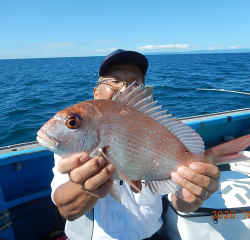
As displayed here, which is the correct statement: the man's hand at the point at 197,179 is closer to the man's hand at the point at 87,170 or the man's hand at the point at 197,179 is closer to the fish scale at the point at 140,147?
the fish scale at the point at 140,147

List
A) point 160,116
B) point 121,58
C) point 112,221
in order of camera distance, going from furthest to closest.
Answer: point 121,58 < point 112,221 < point 160,116

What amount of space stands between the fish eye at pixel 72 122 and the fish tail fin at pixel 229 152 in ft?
3.55

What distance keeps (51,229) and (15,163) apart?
1.43 meters

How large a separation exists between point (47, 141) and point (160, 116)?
0.90m

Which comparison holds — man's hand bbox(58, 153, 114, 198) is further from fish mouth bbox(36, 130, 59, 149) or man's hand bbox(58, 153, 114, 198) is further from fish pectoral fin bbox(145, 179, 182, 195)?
fish pectoral fin bbox(145, 179, 182, 195)

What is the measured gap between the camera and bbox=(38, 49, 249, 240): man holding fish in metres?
1.41

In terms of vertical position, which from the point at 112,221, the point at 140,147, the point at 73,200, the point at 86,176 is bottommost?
the point at 112,221

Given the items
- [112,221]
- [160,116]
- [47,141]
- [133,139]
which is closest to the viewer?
[47,141]

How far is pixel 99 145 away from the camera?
4.65 ft

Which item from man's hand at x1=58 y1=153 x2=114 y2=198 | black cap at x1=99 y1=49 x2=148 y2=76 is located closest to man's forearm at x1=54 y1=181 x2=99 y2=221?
man's hand at x1=58 y1=153 x2=114 y2=198

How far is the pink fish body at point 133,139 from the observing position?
1393 millimetres

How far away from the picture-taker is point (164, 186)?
1714 mm
